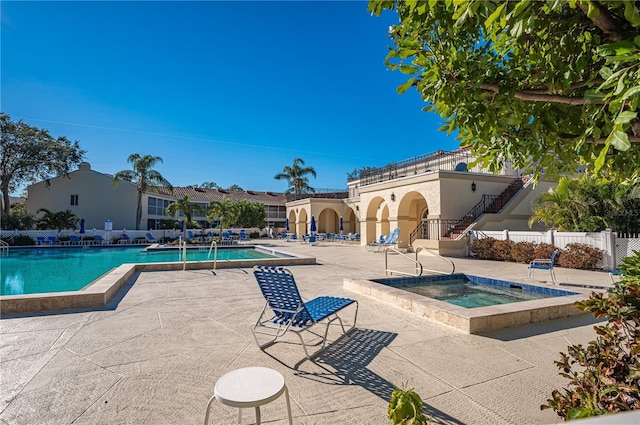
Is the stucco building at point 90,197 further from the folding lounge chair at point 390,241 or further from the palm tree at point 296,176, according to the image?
the folding lounge chair at point 390,241

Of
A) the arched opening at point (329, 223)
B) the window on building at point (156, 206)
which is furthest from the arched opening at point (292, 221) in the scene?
the window on building at point (156, 206)

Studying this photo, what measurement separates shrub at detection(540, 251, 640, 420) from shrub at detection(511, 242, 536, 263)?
12.0 meters

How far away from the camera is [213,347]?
407 centimetres

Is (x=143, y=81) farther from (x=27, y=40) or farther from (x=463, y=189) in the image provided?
(x=463, y=189)

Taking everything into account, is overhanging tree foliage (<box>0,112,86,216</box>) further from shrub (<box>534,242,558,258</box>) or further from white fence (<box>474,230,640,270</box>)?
white fence (<box>474,230,640,270</box>)

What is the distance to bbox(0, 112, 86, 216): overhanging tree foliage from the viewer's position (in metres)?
33.4

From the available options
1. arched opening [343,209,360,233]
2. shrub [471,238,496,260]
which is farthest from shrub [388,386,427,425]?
arched opening [343,209,360,233]

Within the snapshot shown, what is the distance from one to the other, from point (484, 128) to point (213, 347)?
12.5 ft

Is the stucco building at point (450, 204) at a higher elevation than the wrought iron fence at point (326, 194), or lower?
lower

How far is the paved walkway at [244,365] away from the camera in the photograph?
105 inches

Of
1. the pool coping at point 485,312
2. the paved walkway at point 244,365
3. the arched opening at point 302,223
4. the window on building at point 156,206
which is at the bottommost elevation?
the paved walkway at point 244,365

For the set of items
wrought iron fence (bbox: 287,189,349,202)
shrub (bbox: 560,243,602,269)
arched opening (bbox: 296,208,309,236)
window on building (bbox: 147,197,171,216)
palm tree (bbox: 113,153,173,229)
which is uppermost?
palm tree (bbox: 113,153,173,229)

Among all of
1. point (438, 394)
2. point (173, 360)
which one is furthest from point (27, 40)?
point (438, 394)

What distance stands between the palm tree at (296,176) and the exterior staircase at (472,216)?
1097 inches
